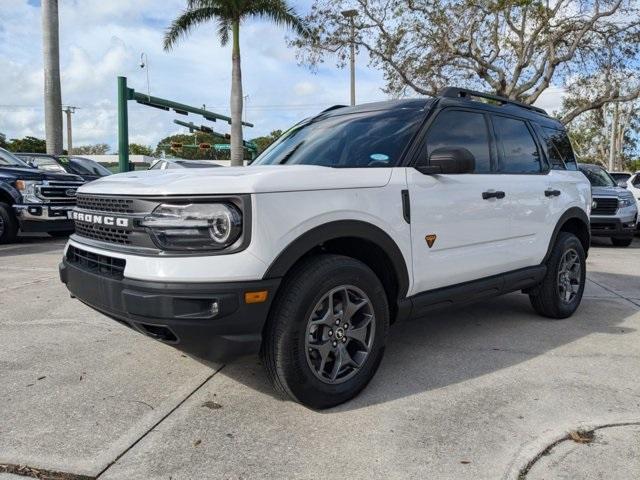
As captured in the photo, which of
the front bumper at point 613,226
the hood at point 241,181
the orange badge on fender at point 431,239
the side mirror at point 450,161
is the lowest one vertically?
the front bumper at point 613,226

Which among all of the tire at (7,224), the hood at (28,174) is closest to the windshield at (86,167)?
the hood at (28,174)

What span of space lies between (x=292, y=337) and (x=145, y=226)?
0.95 meters

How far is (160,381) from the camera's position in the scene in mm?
3379

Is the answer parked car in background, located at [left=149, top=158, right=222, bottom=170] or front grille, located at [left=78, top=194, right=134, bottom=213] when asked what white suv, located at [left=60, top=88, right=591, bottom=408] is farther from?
parked car in background, located at [left=149, top=158, right=222, bottom=170]

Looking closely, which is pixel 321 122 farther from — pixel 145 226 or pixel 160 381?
pixel 160 381

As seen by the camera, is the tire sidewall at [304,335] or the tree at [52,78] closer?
the tire sidewall at [304,335]

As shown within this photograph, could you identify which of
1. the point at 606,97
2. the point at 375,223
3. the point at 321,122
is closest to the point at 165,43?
the point at 606,97

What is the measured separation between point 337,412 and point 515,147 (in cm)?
278

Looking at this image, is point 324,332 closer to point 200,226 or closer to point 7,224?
point 200,226

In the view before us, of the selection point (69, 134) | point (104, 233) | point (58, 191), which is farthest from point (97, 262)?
point (69, 134)

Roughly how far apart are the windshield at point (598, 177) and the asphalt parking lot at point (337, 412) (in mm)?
8975

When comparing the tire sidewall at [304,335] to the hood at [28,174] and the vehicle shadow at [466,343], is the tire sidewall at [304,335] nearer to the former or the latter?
the vehicle shadow at [466,343]

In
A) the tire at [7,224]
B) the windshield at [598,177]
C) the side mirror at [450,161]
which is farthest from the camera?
the windshield at [598,177]

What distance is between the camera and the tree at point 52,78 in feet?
56.9
